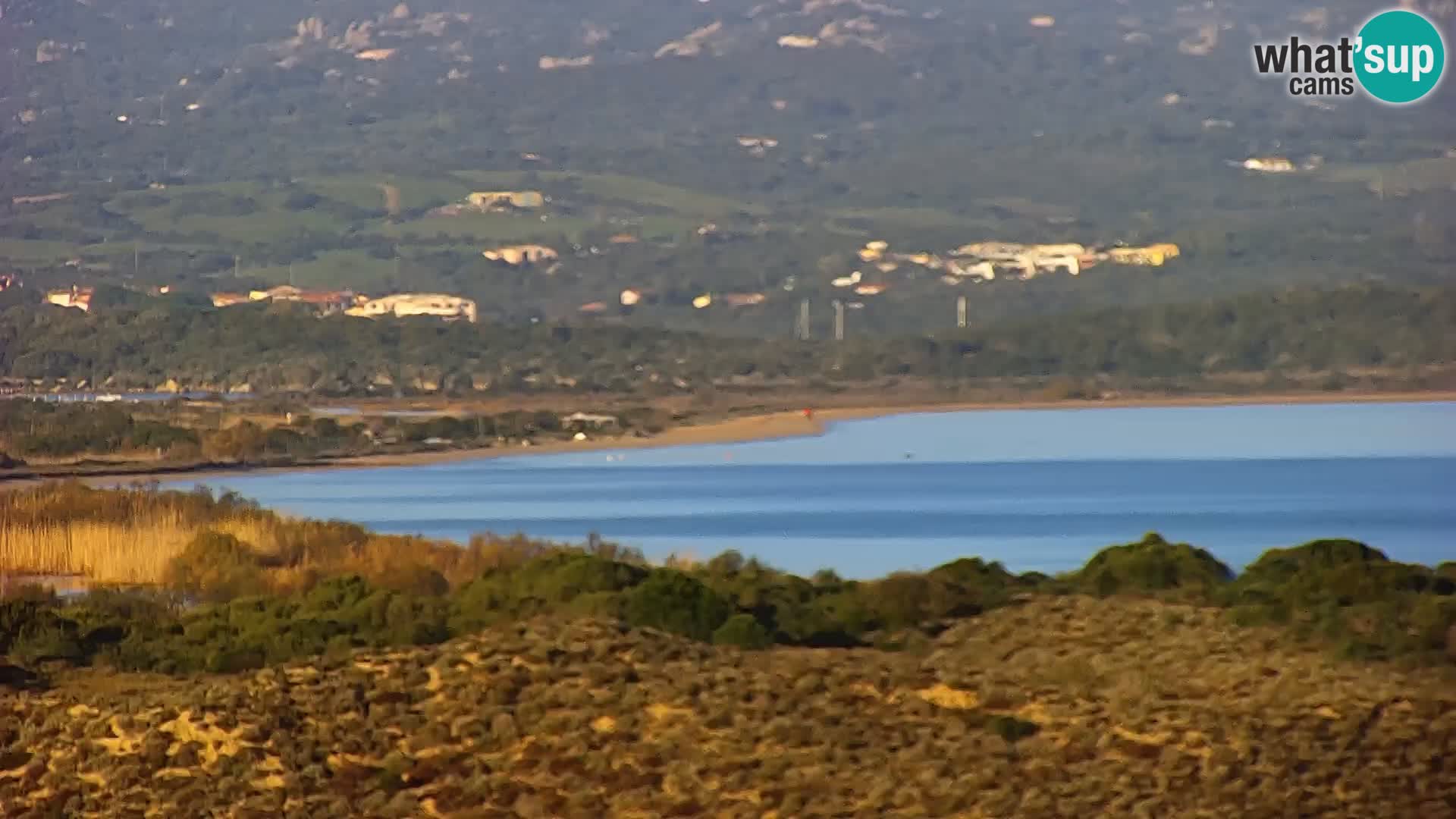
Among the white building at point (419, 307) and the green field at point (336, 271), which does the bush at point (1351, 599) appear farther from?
the green field at point (336, 271)

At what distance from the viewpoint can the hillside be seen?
12275 cm

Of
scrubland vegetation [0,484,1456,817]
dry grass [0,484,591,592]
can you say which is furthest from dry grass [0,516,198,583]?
scrubland vegetation [0,484,1456,817]

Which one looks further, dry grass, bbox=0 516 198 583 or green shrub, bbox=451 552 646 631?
dry grass, bbox=0 516 198 583

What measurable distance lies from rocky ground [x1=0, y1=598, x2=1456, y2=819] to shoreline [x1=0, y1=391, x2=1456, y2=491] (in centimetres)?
2895

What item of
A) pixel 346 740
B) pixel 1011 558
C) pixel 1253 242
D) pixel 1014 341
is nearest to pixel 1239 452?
pixel 1014 341

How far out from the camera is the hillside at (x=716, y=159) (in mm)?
122750

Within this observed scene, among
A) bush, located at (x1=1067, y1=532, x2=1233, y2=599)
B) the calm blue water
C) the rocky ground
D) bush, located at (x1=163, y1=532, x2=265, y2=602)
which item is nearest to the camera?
the rocky ground

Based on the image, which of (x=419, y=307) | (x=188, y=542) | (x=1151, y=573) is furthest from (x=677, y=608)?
(x=419, y=307)

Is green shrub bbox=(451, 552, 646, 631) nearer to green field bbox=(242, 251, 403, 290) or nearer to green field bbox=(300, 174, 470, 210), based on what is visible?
green field bbox=(242, 251, 403, 290)

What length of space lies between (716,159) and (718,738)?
14244 centimetres


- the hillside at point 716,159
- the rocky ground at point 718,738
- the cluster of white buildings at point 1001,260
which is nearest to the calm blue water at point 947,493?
the rocky ground at point 718,738

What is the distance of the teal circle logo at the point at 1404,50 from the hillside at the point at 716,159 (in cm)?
4807

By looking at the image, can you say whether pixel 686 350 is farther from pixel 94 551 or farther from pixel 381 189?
pixel 94 551

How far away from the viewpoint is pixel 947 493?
58.2m
